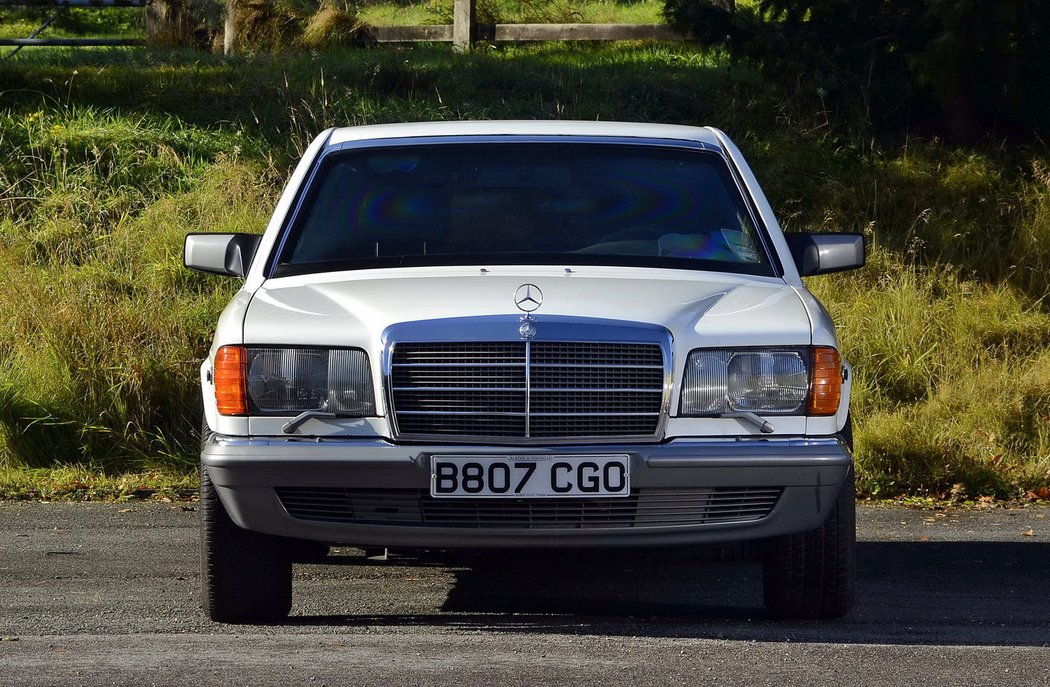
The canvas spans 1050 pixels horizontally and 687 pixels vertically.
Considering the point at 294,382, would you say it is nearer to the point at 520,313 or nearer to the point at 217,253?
the point at 520,313

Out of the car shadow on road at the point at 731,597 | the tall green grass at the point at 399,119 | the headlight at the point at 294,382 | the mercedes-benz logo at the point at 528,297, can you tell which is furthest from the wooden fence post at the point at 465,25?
the headlight at the point at 294,382

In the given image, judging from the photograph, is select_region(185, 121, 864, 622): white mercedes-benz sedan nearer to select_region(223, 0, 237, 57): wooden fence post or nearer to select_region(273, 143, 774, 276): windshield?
select_region(273, 143, 774, 276): windshield

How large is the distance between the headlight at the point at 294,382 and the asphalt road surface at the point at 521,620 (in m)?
0.73

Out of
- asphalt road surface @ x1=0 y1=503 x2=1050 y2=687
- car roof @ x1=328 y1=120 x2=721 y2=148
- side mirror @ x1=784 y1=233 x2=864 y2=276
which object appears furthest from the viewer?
car roof @ x1=328 y1=120 x2=721 y2=148

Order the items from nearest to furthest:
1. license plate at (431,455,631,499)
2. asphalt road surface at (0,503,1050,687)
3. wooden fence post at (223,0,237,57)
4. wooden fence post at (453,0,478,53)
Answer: asphalt road surface at (0,503,1050,687) < license plate at (431,455,631,499) < wooden fence post at (223,0,237,57) < wooden fence post at (453,0,478,53)

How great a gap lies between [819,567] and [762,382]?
70cm

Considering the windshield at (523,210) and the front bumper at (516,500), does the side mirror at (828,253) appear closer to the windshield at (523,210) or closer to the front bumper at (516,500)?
the windshield at (523,210)


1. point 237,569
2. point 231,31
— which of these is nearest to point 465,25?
point 231,31

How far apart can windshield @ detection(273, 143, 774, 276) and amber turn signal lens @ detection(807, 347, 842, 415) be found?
62 centimetres

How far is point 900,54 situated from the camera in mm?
13203

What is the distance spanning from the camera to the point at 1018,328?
1016 cm

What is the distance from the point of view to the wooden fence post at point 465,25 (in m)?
17.3

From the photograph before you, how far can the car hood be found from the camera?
4.42 m

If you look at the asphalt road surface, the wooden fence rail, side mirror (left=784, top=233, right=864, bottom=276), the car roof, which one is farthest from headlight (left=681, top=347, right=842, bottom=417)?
the wooden fence rail
